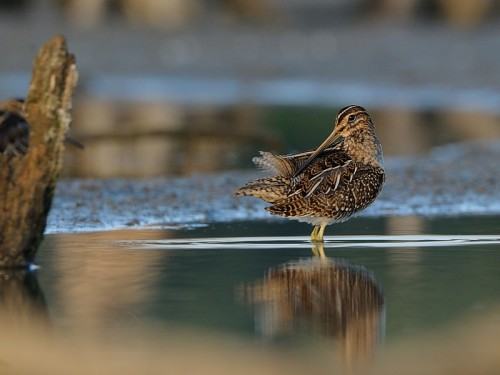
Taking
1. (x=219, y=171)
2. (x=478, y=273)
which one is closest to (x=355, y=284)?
(x=478, y=273)

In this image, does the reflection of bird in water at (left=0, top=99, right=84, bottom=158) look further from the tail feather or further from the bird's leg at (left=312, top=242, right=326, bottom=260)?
the bird's leg at (left=312, top=242, right=326, bottom=260)

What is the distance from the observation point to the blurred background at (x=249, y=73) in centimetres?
1521

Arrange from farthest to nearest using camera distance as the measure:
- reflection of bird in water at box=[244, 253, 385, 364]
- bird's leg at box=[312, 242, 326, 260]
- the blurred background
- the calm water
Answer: the blurred background, bird's leg at box=[312, 242, 326, 260], the calm water, reflection of bird in water at box=[244, 253, 385, 364]

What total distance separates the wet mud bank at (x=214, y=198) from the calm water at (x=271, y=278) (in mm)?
524

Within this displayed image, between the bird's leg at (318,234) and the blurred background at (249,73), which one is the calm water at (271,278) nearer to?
the bird's leg at (318,234)

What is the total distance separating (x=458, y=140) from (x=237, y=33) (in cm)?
1356

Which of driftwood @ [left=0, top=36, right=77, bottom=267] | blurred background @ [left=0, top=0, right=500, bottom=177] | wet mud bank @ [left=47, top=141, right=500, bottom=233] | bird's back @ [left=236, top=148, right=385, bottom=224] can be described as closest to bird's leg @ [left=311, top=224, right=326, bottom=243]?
bird's back @ [left=236, top=148, right=385, bottom=224]

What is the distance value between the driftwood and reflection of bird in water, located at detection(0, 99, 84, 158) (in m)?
0.12

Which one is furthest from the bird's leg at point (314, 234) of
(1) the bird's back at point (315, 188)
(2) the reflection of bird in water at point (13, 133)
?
(2) the reflection of bird in water at point (13, 133)

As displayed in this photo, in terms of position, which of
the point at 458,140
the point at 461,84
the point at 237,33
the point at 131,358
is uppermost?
the point at 237,33

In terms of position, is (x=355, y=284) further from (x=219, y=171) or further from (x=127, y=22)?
(x=127, y=22)

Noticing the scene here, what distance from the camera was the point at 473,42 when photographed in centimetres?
2623

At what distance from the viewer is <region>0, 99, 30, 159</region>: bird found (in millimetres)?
7547

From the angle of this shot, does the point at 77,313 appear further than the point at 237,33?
No
